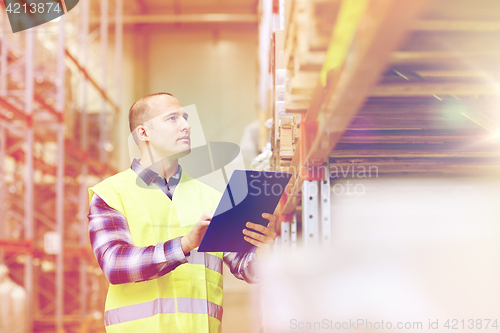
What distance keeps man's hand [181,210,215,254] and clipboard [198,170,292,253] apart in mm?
57

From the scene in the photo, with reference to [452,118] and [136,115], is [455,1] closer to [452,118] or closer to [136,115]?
[452,118]

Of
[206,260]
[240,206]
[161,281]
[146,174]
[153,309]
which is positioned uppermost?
[146,174]

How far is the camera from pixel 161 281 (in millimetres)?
2371

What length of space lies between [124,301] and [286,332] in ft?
5.82

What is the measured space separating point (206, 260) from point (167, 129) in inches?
31.0

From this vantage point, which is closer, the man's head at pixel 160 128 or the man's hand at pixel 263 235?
the man's hand at pixel 263 235

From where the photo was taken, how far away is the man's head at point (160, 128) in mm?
2541

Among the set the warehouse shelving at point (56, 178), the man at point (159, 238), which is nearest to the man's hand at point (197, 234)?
the man at point (159, 238)

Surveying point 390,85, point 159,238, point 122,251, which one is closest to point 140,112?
point 159,238

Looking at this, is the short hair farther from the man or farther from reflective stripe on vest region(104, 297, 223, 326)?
reflective stripe on vest region(104, 297, 223, 326)

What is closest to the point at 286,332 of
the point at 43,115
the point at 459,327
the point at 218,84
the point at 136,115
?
the point at 459,327

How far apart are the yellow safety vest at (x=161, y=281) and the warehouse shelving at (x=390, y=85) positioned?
65 centimetres

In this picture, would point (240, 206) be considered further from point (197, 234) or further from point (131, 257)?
point (131, 257)

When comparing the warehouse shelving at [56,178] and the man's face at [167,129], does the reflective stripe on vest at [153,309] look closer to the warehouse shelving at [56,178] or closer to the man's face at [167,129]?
the man's face at [167,129]
